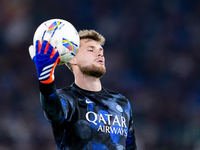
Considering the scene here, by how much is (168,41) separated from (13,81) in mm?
4168

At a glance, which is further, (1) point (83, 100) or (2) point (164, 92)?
(2) point (164, 92)

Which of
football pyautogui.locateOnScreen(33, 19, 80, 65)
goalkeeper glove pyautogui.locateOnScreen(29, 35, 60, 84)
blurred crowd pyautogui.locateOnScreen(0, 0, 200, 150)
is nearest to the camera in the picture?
goalkeeper glove pyautogui.locateOnScreen(29, 35, 60, 84)

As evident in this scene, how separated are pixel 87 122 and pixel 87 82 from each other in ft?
1.78

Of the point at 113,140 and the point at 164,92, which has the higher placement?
the point at 113,140

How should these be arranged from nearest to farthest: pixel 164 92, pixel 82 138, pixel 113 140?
pixel 82 138
pixel 113 140
pixel 164 92

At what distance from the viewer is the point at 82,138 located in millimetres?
2551

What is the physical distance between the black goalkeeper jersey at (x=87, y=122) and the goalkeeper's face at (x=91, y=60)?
0.71 ft

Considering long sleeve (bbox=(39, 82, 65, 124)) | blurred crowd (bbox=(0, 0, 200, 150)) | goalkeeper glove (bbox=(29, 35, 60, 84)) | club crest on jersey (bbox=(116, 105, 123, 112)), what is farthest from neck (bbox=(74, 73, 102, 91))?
blurred crowd (bbox=(0, 0, 200, 150))

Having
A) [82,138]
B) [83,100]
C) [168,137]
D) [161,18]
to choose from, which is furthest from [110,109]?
[161,18]

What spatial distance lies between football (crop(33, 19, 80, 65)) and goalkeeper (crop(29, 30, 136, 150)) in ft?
0.24

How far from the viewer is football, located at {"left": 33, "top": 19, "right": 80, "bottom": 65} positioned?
2.23m

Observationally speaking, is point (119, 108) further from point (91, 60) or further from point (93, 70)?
point (91, 60)

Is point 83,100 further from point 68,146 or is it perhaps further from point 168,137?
point 168,137

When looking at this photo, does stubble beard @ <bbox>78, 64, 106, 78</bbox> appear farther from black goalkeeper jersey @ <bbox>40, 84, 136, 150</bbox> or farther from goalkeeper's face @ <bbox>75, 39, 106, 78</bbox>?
black goalkeeper jersey @ <bbox>40, 84, 136, 150</bbox>
